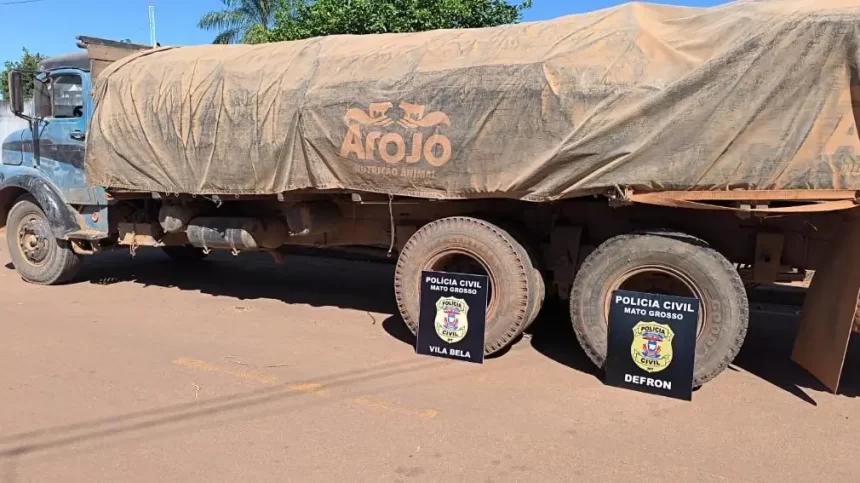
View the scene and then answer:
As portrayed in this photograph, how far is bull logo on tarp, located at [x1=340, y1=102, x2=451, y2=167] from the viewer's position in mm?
5758

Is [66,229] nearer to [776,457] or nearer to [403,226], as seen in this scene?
[403,226]

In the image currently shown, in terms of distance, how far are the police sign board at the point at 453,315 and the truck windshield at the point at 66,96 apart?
541cm

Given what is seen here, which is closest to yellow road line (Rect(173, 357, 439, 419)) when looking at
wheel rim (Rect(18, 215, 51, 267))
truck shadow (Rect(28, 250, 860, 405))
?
truck shadow (Rect(28, 250, 860, 405))

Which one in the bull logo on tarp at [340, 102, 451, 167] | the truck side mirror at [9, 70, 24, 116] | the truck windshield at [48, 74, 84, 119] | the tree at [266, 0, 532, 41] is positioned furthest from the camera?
the tree at [266, 0, 532, 41]

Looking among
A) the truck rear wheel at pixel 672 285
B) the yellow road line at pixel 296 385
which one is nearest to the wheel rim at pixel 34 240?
the yellow road line at pixel 296 385

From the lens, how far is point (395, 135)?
5918mm

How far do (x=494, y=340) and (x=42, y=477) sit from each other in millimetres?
3351

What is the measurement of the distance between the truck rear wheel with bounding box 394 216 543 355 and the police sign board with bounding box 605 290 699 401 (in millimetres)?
768

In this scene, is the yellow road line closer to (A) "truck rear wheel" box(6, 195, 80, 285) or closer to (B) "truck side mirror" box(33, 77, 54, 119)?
(A) "truck rear wheel" box(6, 195, 80, 285)

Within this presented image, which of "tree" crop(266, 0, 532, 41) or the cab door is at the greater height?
"tree" crop(266, 0, 532, 41)

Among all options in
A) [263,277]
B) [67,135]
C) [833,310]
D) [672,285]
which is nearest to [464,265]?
[672,285]

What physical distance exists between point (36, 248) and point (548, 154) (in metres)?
7.23

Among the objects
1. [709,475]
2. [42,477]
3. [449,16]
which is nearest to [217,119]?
[42,477]

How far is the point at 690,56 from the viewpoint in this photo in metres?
5.00
